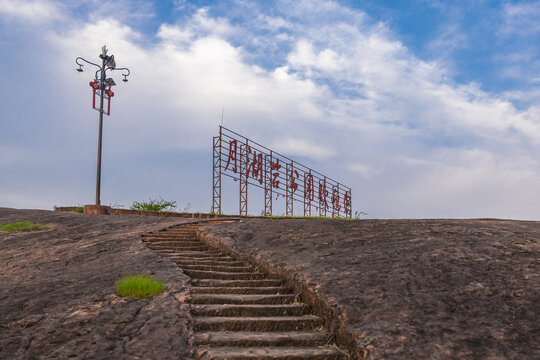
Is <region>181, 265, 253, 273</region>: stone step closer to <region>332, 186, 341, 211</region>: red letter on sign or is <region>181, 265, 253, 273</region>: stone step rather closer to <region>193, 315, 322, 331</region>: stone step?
<region>193, 315, 322, 331</region>: stone step

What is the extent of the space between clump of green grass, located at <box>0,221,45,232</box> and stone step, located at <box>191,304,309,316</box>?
6.74m

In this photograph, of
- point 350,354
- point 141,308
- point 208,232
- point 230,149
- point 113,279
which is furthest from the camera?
point 230,149

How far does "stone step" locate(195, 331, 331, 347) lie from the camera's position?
151 inches

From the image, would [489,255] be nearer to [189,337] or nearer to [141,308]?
[189,337]

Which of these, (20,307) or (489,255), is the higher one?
(489,255)

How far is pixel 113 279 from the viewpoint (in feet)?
17.0

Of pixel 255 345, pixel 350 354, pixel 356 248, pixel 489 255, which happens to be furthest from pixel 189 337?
pixel 489 255

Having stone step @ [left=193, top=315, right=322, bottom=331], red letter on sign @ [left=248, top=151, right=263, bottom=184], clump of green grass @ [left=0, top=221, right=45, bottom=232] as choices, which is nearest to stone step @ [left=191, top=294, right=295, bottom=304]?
stone step @ [left=193, top=315, right=322, bottom=331]

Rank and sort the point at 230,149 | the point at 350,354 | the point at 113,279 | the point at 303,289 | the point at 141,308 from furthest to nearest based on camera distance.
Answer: the point at 230,149 < the point at 113,279 < the point at 303,289 < the point at 141,308 < the point at 350,354

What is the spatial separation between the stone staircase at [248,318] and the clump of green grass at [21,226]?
195 inches

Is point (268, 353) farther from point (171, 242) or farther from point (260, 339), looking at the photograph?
point (171, 242)

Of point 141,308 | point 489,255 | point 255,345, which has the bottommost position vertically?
point 255,345

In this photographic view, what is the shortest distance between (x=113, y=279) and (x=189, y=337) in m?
1.88

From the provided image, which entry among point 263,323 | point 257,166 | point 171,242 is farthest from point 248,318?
point 257,166
